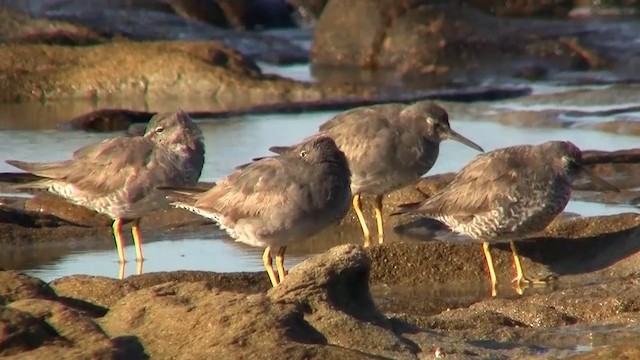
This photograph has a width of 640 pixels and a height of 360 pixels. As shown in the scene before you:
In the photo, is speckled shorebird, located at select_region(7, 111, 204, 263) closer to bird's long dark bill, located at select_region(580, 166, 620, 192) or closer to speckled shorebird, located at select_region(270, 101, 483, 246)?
speckled shorebird, located at select_region(270, 101, 483, 246)

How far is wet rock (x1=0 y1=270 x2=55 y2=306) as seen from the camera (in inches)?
264

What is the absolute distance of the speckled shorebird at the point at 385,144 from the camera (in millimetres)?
11406

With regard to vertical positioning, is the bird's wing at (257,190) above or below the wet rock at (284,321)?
below

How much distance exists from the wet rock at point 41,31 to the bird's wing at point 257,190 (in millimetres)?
12847

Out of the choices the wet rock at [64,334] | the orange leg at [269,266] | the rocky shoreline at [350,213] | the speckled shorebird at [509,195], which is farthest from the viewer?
the speckled shorebird at [509,195]

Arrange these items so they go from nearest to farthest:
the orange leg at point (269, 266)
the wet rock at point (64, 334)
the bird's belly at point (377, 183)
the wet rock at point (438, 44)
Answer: the wet rock at point (64, 334) < the orange leg at point (269, 266) < the bird's belly at point (377, 183) < the wet rock at point (438, 44)

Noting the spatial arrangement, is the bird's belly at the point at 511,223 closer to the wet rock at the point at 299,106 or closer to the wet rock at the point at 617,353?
the wet rock at the point at 617,353

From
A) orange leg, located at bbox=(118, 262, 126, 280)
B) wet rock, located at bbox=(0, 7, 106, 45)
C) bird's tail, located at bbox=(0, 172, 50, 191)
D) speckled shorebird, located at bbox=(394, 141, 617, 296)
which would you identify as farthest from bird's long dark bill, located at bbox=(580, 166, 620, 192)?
wet rock, located at bbox=(0, 7, 106, 45)

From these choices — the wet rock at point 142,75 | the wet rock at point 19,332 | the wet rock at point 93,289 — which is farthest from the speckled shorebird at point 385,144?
the wet rock at point 142,75

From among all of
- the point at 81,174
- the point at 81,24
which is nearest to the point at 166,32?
the point at 81,24

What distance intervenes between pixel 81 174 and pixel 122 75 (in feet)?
28.5

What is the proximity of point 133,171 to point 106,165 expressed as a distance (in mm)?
294

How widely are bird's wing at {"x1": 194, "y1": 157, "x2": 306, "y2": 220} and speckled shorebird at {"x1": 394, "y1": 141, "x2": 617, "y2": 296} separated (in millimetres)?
1529

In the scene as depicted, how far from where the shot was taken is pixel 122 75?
19.3 metres
